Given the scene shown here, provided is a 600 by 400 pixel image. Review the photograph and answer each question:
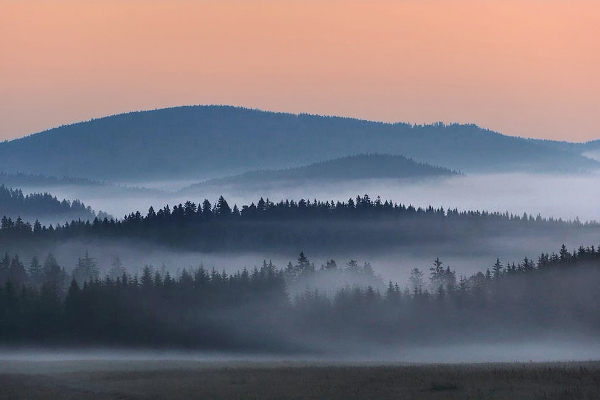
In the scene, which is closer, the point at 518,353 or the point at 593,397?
the point at 593,397

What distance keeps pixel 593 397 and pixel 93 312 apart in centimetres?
12321

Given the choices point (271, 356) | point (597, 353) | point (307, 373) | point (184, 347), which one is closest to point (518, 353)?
point (597, 353)

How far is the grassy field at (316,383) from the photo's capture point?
8662cm

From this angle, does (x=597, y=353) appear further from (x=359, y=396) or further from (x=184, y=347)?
(x=359, y=396)

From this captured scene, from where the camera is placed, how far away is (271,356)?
189750 millimetres

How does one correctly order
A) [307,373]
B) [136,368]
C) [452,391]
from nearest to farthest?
[452,391]
[307,373]
[136,368]

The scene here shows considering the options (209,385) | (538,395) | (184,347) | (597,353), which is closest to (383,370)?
(209,385)

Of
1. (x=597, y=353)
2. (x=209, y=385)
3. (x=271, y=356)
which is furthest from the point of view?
(x=271, y=356)

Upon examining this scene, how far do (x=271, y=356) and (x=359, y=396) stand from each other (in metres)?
104

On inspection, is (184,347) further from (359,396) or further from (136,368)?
(359,396)

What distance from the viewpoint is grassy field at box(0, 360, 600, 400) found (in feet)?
284

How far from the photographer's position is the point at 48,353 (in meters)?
182

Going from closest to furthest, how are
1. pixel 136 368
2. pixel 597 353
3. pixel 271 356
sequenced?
pixel 136 368, pixel 597 353, pixel 271 356

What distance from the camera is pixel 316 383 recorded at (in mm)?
94312
